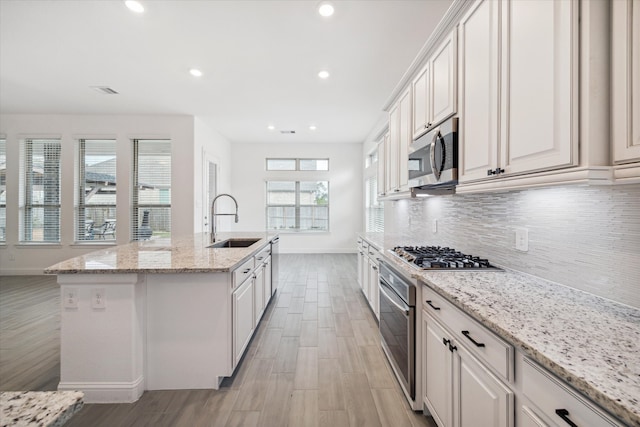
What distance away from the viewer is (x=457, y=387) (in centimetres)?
133

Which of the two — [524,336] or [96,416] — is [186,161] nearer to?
[96,416]

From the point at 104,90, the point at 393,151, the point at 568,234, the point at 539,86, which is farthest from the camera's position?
the point at 104,90

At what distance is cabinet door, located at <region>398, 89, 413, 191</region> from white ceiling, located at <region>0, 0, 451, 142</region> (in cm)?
77

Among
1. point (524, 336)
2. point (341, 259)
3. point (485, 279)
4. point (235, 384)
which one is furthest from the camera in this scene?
point (341, 259)

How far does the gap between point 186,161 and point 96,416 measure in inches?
175

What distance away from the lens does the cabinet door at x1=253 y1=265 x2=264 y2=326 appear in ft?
9.39

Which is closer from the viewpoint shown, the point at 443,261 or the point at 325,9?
the point at 443,261

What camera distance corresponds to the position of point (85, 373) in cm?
195

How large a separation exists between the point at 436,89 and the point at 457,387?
1.85 metres

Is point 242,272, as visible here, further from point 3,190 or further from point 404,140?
point 3,190

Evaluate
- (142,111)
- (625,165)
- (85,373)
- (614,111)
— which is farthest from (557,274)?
(142,111)

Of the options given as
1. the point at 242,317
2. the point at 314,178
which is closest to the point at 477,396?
the point at 242,317

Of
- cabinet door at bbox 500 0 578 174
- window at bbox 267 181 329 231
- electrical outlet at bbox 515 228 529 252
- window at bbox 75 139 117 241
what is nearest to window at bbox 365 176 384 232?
window at bbox 267 181 329 231

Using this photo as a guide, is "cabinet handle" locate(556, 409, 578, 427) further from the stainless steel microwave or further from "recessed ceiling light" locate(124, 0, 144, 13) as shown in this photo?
"recessed ceiling light" locate(124, 0, 144, 13)
